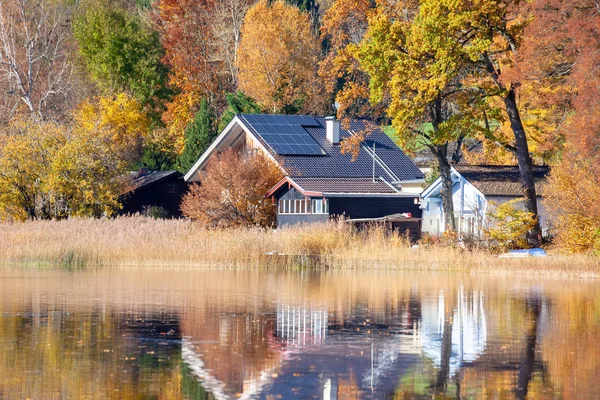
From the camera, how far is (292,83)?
282ft

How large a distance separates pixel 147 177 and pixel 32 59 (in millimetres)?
21804

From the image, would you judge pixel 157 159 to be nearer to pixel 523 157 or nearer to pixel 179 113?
pixel 179 113

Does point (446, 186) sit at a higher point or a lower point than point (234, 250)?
higher

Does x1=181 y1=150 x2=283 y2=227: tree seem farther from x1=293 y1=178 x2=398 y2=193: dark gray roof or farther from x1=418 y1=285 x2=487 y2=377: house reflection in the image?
x1=418 y1=285 x2=487 y2=377: house reflection

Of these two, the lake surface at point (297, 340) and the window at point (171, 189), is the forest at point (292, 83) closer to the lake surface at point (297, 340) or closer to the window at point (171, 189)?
the window at point (171, 189)

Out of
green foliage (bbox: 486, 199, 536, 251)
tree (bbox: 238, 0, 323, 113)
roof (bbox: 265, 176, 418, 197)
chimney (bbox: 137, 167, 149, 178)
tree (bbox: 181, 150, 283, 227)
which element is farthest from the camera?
tree (bbox: 238, 0, 323, 113)

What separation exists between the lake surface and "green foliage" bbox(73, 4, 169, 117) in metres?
56.4

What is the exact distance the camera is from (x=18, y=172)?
60.5m

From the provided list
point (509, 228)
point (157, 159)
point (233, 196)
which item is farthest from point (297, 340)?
point (157, 159)

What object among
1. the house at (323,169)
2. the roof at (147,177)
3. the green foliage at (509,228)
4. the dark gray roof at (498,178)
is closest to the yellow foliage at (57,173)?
the roof at (147,177)

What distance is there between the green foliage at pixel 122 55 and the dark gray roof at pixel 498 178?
1615 inches

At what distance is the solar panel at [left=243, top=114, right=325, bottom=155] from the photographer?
63.5m

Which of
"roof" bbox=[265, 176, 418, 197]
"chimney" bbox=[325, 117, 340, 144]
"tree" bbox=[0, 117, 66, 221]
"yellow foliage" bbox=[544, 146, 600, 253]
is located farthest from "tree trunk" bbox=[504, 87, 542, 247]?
"tree" bbox=[0, 117, 66, 221]

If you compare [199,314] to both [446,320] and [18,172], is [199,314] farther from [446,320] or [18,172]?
[18,172]
